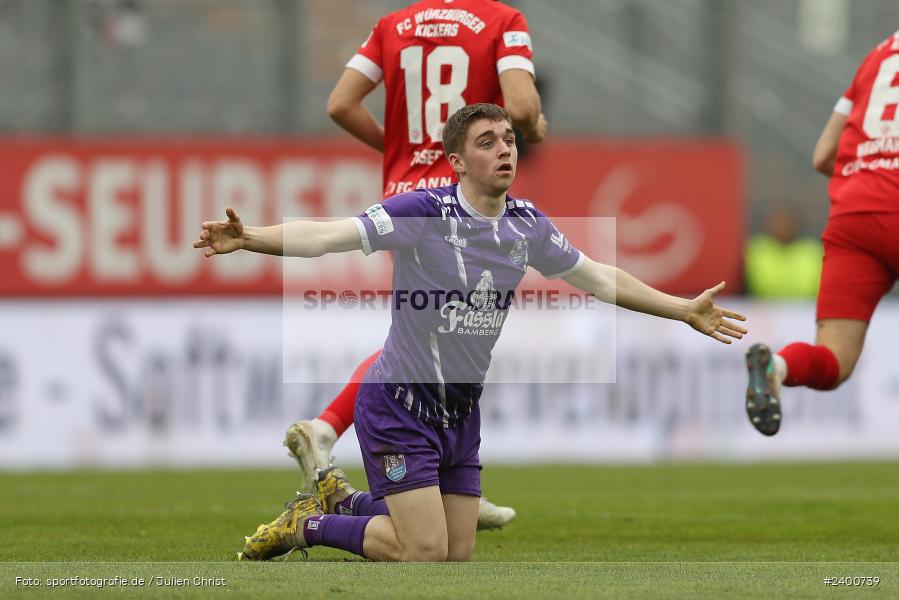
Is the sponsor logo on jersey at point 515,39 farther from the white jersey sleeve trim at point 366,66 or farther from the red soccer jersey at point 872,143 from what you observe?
the red soccer jersey at point 872,143

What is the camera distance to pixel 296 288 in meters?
14.9

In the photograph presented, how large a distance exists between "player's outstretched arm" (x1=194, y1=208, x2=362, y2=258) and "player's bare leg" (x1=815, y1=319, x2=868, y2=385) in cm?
231

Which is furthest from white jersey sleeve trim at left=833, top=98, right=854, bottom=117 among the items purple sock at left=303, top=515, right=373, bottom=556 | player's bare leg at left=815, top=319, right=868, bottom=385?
purple sock at left=303, top=515, right=373, bottom=556

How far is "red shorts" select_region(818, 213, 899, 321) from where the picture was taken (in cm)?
699

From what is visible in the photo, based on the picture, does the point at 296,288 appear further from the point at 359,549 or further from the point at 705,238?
the point at 359,549

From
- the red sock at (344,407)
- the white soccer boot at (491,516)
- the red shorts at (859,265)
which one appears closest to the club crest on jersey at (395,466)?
the red sock at (344,407)

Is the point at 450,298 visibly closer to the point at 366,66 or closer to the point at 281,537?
the point at 281,537

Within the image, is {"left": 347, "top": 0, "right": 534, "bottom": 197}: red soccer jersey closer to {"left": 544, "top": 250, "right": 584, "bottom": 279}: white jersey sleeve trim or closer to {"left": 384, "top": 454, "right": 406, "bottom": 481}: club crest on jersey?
{"left": 544, "top": 250, "right": 584, "bottom": 279}: white jersey sleeve trim

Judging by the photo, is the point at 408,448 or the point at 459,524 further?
the point at 459,524

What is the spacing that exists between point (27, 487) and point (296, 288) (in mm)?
4510

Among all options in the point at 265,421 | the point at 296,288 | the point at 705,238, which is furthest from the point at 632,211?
the point at 265,421

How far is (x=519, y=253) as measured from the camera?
6.23m

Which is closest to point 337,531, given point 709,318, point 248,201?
point 709,318

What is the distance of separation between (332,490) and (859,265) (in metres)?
2.50
